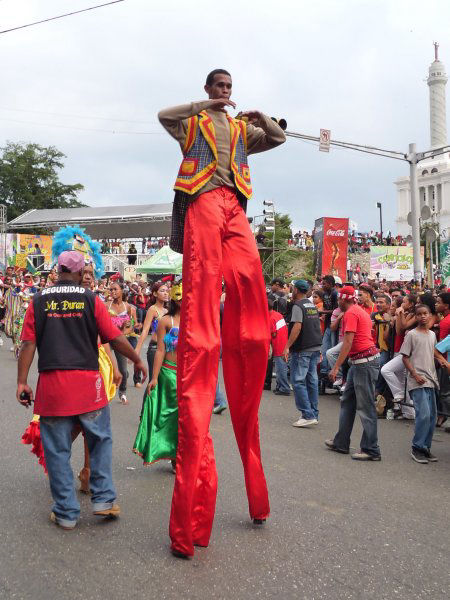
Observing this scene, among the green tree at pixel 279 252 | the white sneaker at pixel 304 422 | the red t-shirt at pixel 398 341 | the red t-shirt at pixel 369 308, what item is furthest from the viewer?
the green tree at pixel 279 252

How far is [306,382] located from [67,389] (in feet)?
17.2

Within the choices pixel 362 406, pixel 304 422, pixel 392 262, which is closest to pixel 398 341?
pixel 304 422

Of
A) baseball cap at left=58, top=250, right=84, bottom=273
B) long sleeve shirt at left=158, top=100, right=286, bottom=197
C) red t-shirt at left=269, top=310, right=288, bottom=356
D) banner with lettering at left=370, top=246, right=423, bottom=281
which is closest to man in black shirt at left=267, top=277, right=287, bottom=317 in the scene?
red t-shirt at left=269, top=310, right=288, bottom=356

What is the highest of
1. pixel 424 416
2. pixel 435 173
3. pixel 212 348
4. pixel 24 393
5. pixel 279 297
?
pixel 435 173

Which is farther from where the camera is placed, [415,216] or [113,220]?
[113,220]

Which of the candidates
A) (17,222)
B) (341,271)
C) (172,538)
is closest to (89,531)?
(172,538)

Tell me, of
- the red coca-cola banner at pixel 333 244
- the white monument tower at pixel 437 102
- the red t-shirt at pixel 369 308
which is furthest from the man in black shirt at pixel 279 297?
the white monument tower at pixel 437 102

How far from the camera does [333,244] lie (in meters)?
18.8

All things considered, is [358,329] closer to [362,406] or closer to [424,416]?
[362,406]

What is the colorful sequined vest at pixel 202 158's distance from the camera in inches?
164

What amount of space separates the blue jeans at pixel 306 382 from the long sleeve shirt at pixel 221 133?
15.5 feet

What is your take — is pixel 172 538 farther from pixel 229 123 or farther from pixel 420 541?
pixel 229 123

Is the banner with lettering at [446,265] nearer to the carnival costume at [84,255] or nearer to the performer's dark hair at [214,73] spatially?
the carnival costume at [84,255]

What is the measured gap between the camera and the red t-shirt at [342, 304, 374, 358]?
7.05 m
